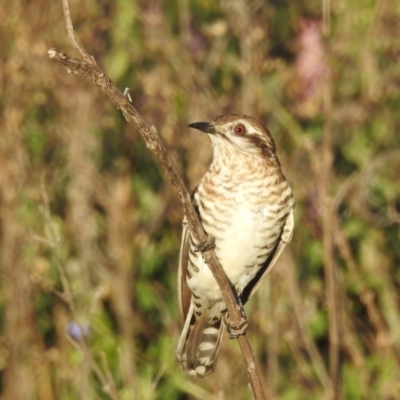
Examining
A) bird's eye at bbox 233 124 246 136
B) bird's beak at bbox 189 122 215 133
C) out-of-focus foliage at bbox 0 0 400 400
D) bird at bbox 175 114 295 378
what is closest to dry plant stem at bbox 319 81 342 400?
out-of-focus foliage at bbox 0 0 400 400

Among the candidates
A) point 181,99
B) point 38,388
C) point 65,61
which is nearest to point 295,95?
point 181,99

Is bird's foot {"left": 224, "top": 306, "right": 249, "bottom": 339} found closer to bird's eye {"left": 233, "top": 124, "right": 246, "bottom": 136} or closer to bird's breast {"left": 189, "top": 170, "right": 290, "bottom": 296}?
bird's breast {"left": 189, "top": 170, "right": 290, "bottom": 296}

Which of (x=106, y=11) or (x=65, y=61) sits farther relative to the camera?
(x=106, y=11)

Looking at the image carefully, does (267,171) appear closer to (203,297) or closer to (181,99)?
(203,297)

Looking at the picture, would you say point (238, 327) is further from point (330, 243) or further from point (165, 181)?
point (165, 181)

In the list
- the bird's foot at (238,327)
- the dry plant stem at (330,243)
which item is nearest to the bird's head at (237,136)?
the dry plant stem at (330,243)

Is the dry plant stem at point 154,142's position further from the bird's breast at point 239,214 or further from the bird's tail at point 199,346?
the bird's tail at point 199,346
